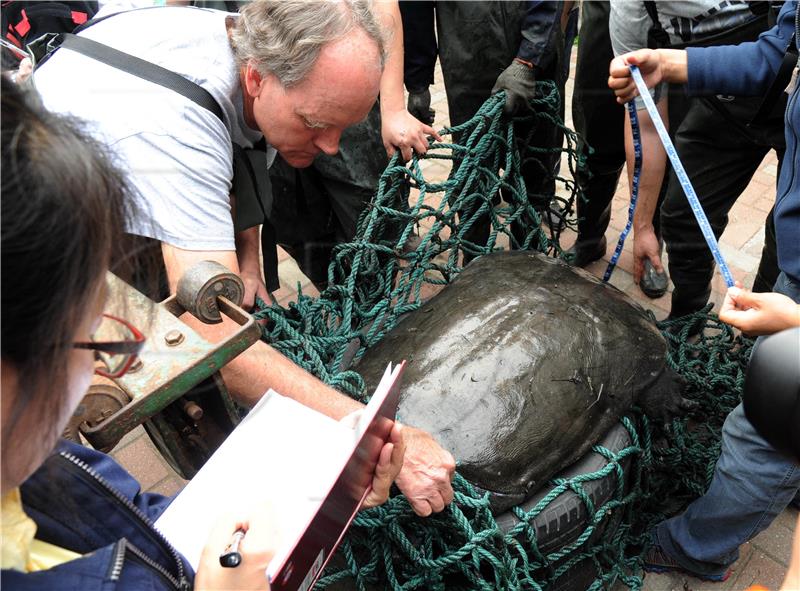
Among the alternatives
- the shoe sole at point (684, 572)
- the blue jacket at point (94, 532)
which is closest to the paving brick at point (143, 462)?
the blue jacket at point (94, 532)

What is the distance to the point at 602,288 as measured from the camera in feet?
→ 6.16

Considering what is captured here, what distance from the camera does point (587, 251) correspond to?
10.6 feet

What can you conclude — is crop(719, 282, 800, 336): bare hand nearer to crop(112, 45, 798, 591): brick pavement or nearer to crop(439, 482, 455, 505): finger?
crop(439, 482, 455, 505): finger

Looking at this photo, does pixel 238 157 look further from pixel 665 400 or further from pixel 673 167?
pixel 665 400

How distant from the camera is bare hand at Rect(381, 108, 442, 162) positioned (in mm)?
2068

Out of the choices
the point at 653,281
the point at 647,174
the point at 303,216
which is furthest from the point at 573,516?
the point at 653,281

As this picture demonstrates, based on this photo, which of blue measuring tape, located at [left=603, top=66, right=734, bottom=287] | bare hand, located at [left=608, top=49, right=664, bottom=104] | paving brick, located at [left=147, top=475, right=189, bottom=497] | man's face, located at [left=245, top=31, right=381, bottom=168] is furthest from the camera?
paving brick, located at [left=147, top=475, right=189, bottom=497]

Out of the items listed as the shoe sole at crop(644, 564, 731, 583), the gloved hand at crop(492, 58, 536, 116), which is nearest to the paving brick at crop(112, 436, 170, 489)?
the shoe sole at crop(644, 564, 731, 583)

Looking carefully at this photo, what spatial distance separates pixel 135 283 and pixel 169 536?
0.69 m

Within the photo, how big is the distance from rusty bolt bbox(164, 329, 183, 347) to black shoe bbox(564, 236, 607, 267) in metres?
2.45

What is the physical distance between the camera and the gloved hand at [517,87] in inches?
86.6

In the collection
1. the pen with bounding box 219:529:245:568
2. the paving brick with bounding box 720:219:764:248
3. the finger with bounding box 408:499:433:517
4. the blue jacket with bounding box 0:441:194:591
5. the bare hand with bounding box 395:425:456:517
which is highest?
the blue jacket with bounding box 0:441:194:591

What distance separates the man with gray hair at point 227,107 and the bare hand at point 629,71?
2.45 ft

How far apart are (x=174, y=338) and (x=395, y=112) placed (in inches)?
54.3
